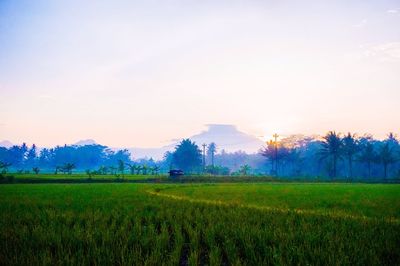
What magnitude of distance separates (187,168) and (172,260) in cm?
9746

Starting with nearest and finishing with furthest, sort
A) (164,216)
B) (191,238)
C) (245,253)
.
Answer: (245,253) < (191,238) < (164,216)

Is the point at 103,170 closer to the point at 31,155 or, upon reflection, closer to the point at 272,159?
the point at 272,159

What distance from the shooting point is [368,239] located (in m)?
6.14

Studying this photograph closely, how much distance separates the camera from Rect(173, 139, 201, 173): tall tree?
322 feet

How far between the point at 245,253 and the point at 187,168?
9662 centimetres

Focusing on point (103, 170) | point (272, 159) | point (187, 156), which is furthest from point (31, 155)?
point (272, 159)

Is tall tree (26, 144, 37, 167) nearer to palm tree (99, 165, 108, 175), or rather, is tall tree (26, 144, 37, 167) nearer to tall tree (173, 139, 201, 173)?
tall tree (173, 139, 201, 173)

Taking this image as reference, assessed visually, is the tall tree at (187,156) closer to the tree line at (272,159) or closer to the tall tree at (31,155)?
the tree line at (272,159)

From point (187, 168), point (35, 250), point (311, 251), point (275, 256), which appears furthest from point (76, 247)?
point (187, 168)

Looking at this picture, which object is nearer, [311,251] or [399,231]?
[311,251]

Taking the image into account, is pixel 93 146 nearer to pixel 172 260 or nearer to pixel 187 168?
pixel 187 168

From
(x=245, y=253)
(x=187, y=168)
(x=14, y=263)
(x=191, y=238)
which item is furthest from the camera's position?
(x=187, y=168)

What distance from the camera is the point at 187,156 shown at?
98375 mm

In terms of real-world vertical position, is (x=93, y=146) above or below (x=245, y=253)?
above
